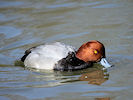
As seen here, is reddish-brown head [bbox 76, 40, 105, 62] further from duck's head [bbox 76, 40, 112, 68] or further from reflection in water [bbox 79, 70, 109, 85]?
reflection in water [bbox 79, 70, 109, 85]

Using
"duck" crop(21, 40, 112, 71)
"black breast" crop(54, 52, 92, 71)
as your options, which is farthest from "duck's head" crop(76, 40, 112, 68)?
"black breast" crop(54, 52, 92, 71)

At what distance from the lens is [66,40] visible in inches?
330

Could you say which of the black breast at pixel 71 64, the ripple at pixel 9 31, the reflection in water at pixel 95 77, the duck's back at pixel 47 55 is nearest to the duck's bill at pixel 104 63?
the reflection in water at pixel 95 77

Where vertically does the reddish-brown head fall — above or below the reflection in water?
above

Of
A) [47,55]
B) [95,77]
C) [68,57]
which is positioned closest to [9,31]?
[47,55]

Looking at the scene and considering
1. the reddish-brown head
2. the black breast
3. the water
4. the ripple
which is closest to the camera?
the water

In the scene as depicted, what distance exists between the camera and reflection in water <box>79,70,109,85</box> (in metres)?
6.22

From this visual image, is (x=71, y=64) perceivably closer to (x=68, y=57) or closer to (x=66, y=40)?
(x=68, y=57)

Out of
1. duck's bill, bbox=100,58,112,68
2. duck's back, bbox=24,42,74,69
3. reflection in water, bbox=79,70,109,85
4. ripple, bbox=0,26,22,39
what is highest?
ripple, bbox=0,26,22,39

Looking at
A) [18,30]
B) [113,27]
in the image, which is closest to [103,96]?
[113,27]

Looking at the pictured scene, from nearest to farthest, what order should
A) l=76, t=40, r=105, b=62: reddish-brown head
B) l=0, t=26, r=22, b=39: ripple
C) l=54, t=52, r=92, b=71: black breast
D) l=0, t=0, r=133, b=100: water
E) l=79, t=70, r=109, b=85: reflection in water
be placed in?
l=0, t=0, r=133, b=100: water, l=79, t=70, r=109, b=85: reflection in water, l=76, t=40, r=105, b=62: reddish-brown head, l=54, t=52, r=92, b=71: black breast, l=0, t=26, r=22, b=39: ripple

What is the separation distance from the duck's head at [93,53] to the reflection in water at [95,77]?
0.82ft

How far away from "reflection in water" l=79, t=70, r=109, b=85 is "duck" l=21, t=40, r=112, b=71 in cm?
22

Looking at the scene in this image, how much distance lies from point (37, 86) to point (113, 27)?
3627mm
